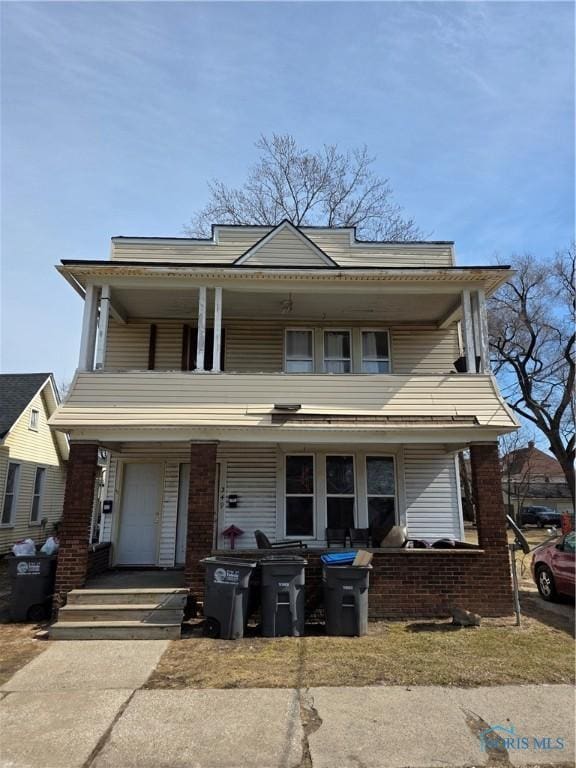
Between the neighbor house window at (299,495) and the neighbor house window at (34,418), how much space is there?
1276 cm

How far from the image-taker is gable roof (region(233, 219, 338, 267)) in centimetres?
1080

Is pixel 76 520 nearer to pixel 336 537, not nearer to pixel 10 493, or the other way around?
pixel 336 537

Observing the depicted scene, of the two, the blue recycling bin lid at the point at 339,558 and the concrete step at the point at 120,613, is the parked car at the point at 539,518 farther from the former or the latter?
the concrete step at the point at 120,613

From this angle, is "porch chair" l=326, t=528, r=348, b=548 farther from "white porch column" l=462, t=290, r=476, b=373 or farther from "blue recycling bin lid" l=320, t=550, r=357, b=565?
"white porch column" l=462, t=290, r=476, b=373

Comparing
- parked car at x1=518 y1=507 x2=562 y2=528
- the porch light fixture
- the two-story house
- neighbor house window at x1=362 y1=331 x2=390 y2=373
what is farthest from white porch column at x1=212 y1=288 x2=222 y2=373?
parked car at x1=518 y1=507 x2=562 y2=528

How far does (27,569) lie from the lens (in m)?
7.86

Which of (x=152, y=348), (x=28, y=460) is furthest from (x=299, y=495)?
(x=28, y=460)

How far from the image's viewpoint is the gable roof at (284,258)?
10.8m

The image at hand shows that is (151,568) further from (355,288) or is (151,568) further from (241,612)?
(355,288)

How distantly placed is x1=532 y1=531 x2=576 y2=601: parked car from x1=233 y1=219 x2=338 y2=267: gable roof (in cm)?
736

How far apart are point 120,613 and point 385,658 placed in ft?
12.8

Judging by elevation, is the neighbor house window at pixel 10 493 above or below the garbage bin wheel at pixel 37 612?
above

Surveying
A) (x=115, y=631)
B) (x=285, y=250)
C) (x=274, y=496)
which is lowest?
(x=115, y=631)

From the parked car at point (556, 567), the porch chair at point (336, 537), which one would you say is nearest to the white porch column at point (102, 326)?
the porch chair at point (336, 537)
